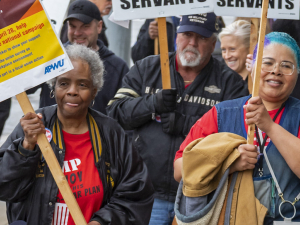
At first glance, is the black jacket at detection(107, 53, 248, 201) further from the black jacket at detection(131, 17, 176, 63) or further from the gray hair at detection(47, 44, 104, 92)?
the black jacket at detection(131, 17, 176, 63)

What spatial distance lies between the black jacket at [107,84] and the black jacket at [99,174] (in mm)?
1447

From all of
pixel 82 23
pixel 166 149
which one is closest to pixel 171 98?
pixel 166 149

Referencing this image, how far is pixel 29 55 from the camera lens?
2.41m

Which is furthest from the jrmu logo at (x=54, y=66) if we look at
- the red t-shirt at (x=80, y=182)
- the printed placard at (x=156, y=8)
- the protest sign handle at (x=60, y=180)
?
the printed placard at (x=156, y=8)

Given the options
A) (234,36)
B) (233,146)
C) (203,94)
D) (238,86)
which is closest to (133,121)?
(203,94)

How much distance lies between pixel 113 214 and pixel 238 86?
5.07 ft

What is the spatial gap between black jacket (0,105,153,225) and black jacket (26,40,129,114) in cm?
145

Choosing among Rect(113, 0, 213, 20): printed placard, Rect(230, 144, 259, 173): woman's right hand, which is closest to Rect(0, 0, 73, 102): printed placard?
Rect(230, 144, 259, 173): woman's right hand

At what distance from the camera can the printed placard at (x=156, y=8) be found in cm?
340

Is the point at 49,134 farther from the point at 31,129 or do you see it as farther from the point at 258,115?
the point at 258,115

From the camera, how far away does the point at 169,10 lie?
11.2 ft

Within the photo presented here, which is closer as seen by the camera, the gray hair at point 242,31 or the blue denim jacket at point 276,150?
the blue denim jacket at point 276,150

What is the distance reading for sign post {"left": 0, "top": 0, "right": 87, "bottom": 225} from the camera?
2363 mm

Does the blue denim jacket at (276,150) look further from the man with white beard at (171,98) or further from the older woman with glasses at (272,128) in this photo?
the man with white beard at (171,98)
